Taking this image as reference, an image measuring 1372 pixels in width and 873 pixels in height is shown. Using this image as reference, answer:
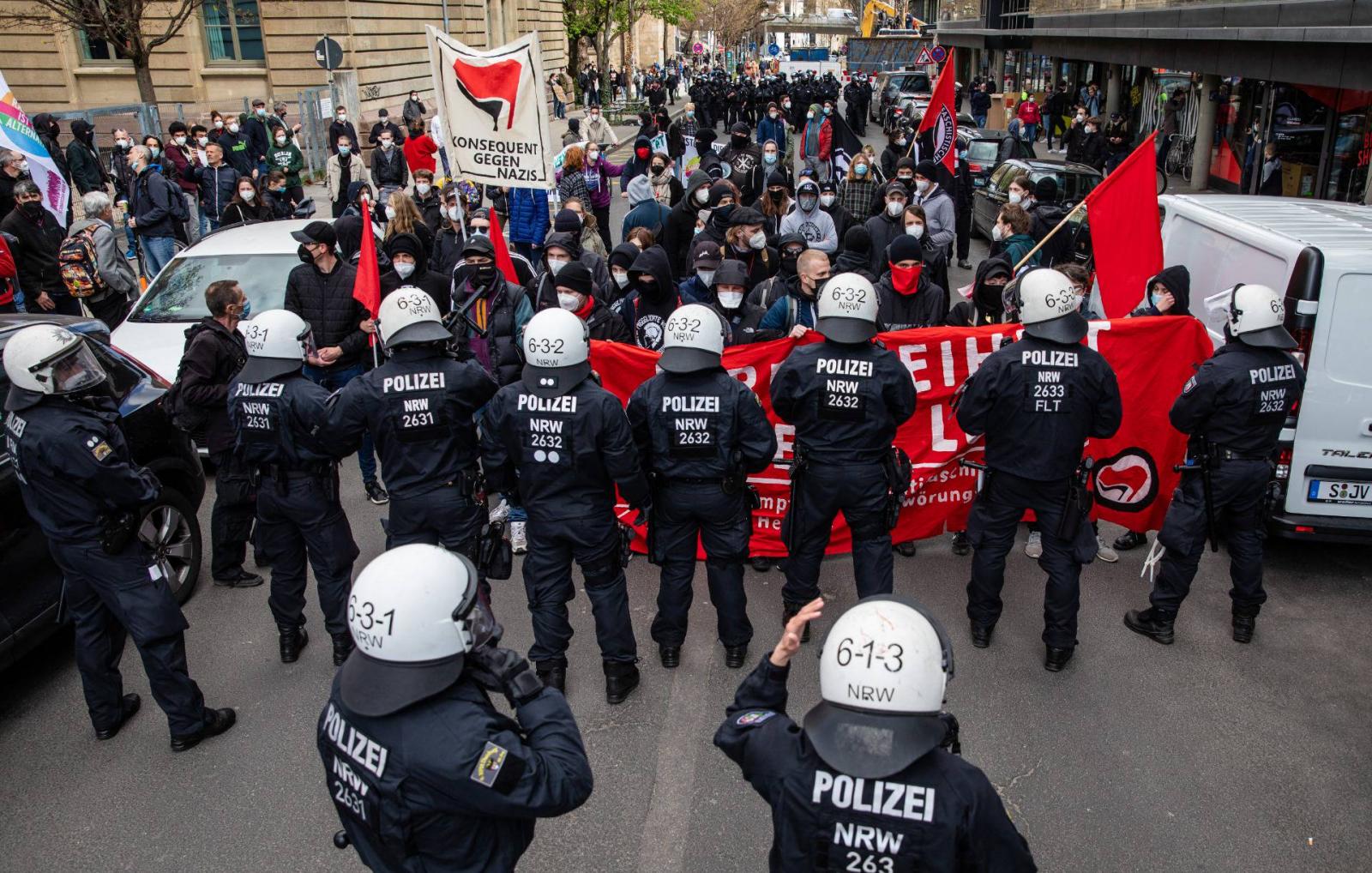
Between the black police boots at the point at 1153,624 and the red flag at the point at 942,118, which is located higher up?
the red flag at the point at 942,118

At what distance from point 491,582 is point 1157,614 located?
3.82 metres

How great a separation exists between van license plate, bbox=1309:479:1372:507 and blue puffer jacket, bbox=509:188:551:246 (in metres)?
8.27

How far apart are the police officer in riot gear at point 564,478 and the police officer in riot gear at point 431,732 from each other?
6.70 ft

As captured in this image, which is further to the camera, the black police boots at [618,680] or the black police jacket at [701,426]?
the black police boots at [618,680]

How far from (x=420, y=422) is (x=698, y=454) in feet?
4.40

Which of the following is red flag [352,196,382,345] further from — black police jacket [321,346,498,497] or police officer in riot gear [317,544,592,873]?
police officer in riot gear [317,544,592,873]

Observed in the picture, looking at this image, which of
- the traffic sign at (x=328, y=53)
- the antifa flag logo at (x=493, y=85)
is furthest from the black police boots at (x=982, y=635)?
the traffic sign at (x=328, y=53)

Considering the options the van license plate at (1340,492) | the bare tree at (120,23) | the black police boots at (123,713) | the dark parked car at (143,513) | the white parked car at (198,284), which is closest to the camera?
the black police boots at (123,713)

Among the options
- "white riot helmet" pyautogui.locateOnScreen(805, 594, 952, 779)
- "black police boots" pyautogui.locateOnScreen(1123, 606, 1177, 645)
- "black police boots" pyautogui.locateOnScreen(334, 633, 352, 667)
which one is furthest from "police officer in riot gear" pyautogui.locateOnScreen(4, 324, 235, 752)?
"black police boots" pyautogui.locateOnScreen(1123, 606, 1177, 645)

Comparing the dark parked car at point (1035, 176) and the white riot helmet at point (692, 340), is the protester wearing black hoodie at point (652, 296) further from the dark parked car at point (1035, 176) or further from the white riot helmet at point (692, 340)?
the dark parked car at point (1035, 176)

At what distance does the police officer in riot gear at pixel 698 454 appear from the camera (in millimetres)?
4785

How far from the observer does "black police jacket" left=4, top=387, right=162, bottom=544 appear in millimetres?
4281

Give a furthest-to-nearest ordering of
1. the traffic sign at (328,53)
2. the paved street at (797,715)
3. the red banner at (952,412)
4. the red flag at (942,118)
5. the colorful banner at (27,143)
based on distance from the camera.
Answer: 1. the traffic sign at (328,53)
2. the red flag at (942,118)
3. the colorful banner at (27,143)
4. the red banner at (952,412)
5. the paved street at (797,715)

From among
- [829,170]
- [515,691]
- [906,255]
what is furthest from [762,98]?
[515,691]
